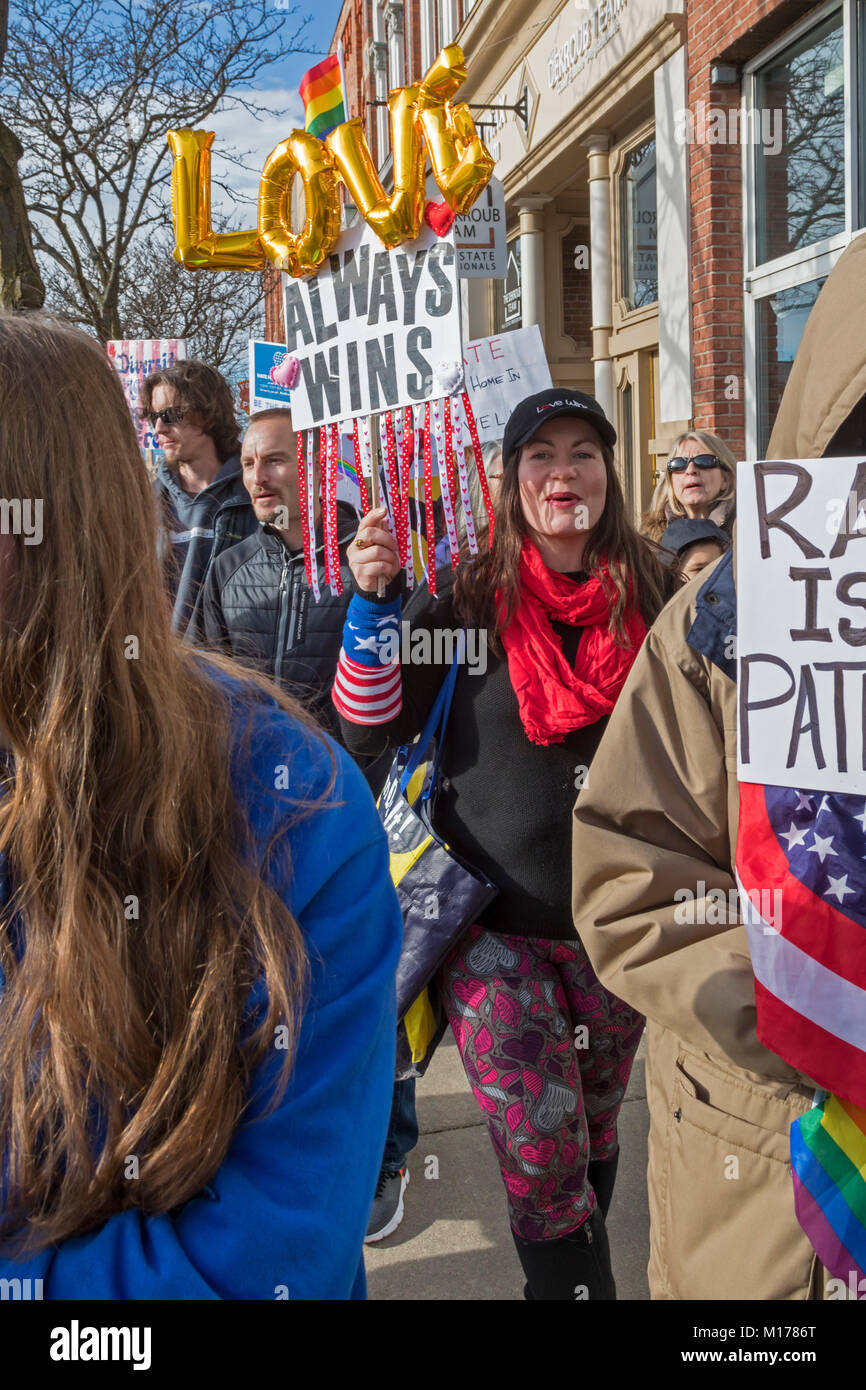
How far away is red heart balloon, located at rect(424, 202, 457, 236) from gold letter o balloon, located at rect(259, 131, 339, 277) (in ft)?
0.89

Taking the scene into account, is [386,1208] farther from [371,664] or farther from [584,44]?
[584,44]

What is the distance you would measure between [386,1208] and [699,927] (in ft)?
6.20

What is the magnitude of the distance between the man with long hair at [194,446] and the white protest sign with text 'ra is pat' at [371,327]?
1.15 metres

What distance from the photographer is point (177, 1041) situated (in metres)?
1.03

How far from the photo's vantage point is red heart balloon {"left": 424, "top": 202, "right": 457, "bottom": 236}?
2574 millimetres

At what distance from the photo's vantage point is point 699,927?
1579mm

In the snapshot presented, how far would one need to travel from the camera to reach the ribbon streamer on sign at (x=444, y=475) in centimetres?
261

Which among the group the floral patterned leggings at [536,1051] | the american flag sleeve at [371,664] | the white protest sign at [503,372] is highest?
the white protest sign at [503,372]

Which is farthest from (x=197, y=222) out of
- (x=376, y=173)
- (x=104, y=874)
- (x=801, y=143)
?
(x=801, y=143)

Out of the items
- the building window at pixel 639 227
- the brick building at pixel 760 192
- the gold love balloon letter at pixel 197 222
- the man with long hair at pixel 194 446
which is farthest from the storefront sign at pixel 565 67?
the gold love balloon letter at pixel 197 222

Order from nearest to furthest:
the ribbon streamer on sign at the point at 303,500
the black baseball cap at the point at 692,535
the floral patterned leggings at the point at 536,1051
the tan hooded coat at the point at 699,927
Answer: the tan hooded coat at the point at 699,927 < the floral patterned leggings at the point at 536,1051 < the ribbon streamer on sign at the point at 303,500 < the black baseball cap at the point at 692,535

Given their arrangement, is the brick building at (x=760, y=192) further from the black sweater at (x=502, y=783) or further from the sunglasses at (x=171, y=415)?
the black sweater at (x=502, y=783)

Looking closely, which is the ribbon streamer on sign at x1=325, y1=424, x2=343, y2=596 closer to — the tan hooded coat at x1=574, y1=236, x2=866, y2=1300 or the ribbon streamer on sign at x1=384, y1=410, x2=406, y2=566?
the ribbon streamer on sign at x1=384, y1=410, x2=406, y2=566

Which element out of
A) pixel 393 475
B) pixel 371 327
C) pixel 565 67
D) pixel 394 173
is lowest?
pixel 393 475
